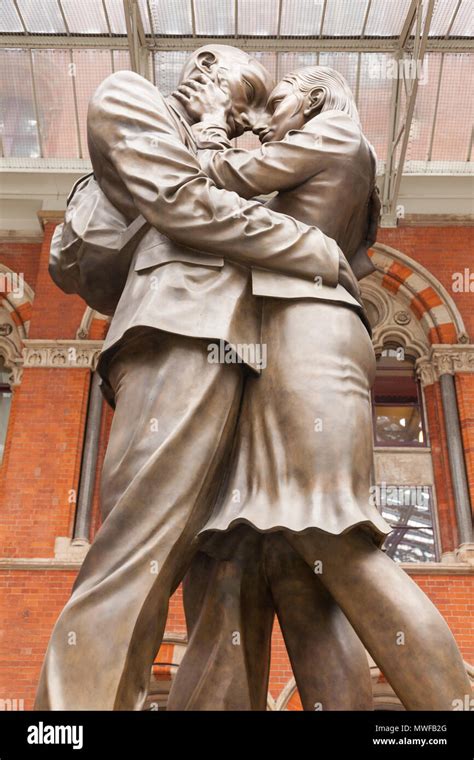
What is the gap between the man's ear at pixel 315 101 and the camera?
9.06ft

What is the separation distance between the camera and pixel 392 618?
200cm

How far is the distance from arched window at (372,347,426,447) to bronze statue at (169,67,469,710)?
8991mm

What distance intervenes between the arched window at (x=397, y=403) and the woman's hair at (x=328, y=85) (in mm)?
8709

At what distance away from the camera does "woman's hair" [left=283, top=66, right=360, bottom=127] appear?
9.03 ft

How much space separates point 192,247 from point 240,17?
30.5 feet

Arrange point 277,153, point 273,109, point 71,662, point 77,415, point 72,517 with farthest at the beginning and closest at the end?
point 77,415
point 72,517
point 273,109
point 277,153
point 71,662

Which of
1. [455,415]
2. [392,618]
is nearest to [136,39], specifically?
[455,415]

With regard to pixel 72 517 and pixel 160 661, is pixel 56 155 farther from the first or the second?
pixel 160 661

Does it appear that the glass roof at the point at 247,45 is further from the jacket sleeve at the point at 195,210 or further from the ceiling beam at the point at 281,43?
the jacket sleeve at the point at 195,210

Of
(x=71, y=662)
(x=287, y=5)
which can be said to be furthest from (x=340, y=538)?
(x=287, y=5)

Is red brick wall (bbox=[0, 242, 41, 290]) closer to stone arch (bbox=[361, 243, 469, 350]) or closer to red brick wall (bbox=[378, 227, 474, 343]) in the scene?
stone arch (bbox=[361, 243, 469, 350])

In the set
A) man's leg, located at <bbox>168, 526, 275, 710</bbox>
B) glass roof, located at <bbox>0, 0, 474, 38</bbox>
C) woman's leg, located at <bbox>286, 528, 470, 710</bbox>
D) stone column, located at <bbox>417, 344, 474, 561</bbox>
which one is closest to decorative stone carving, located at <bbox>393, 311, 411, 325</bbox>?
stone column, located at <bbox>417, 344, 474, 561</bbox>

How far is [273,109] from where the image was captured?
2859mm
